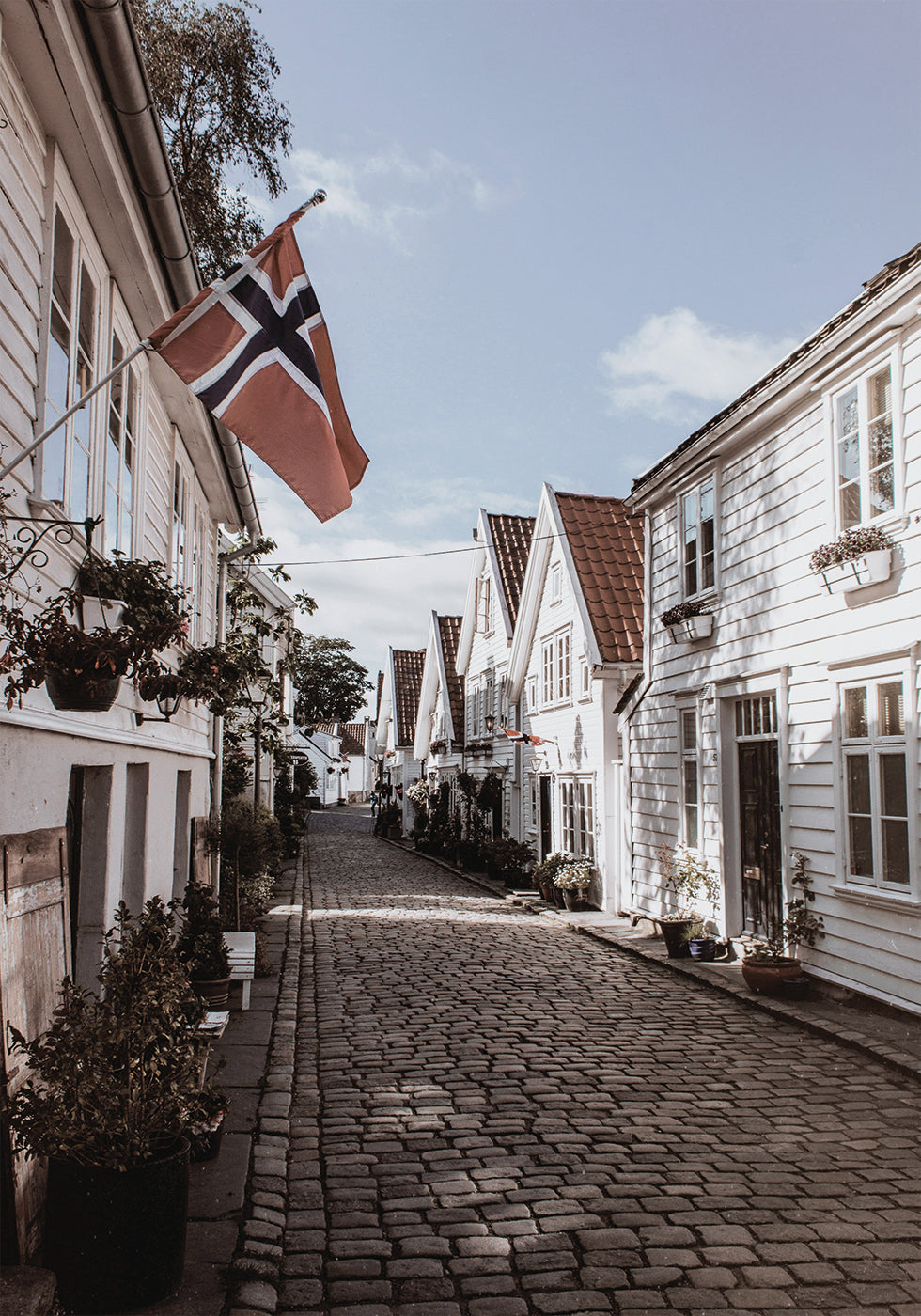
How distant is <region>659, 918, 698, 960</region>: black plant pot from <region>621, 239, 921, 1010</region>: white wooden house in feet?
1.76

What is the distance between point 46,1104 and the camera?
3617 mm

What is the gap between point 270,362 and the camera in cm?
492

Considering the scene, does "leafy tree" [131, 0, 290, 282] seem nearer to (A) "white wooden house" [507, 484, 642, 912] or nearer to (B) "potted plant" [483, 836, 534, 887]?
(A) "white wooden house" [507, 484, 642, 912]

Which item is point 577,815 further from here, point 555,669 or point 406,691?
point 406,691

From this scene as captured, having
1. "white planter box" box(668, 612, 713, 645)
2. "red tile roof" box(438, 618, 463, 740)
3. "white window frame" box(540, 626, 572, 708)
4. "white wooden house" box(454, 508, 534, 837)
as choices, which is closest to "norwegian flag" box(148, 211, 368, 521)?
"white planter box" box(668, 612, 713, 645)

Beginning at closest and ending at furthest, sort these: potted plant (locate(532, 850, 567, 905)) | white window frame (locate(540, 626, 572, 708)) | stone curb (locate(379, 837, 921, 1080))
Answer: stone curb (locate(379, 837, 921, 1080))
potted plant (locate(532, 850, 567, 905))
white window frame (locate(540, 626, 572, 708))

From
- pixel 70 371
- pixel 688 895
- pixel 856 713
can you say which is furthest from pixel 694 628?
pixel 70 371

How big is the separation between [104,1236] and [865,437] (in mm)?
7857

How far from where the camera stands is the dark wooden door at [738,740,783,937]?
10391mm

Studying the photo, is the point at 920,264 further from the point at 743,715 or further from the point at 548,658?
the point at 548,658

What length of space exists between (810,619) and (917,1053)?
384 centimetres

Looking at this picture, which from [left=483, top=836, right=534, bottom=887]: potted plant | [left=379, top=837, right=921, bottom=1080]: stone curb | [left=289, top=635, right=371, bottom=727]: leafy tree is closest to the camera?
[left=379, top=837, right=921, bottom=1080]: stone curb

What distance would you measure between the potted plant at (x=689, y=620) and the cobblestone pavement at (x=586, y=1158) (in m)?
3.98

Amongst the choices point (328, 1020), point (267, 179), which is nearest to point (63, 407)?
point (328, 1020)
